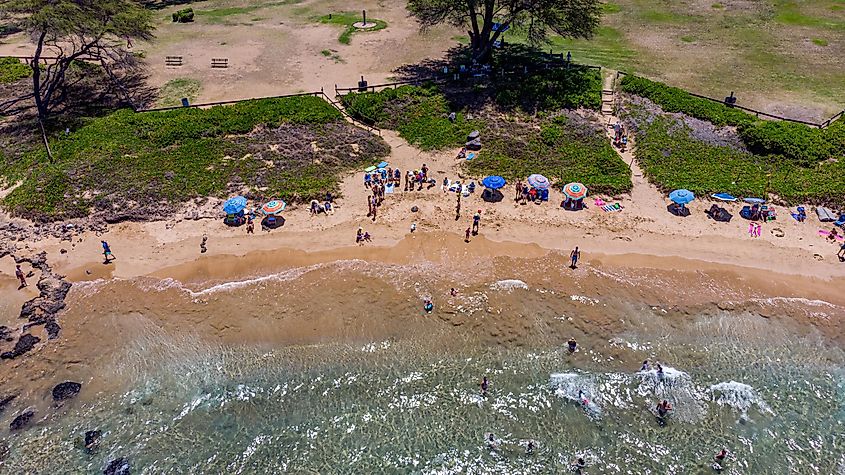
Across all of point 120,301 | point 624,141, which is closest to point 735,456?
point 624,141

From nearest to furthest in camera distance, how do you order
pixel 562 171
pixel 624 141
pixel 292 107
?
1. pixel 562 171
2. pixel 624 141
3. pixel 292 107

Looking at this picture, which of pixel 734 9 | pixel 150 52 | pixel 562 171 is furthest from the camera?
pixel 734 9

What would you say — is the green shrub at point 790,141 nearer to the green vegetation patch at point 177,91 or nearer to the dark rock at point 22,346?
the green vegetation patch at point 177,91

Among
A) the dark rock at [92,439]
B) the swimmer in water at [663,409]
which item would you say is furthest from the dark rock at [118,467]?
the swimmer in water at [663,409]

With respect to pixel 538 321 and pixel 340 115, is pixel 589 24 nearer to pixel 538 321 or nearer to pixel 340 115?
pixel 340 115

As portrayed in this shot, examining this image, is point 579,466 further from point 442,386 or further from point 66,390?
point 66,390

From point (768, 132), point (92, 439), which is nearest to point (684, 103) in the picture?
point (768, 132)

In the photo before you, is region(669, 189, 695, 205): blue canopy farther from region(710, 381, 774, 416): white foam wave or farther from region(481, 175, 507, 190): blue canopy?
region(710, 381, 774, 416): white foam wave
